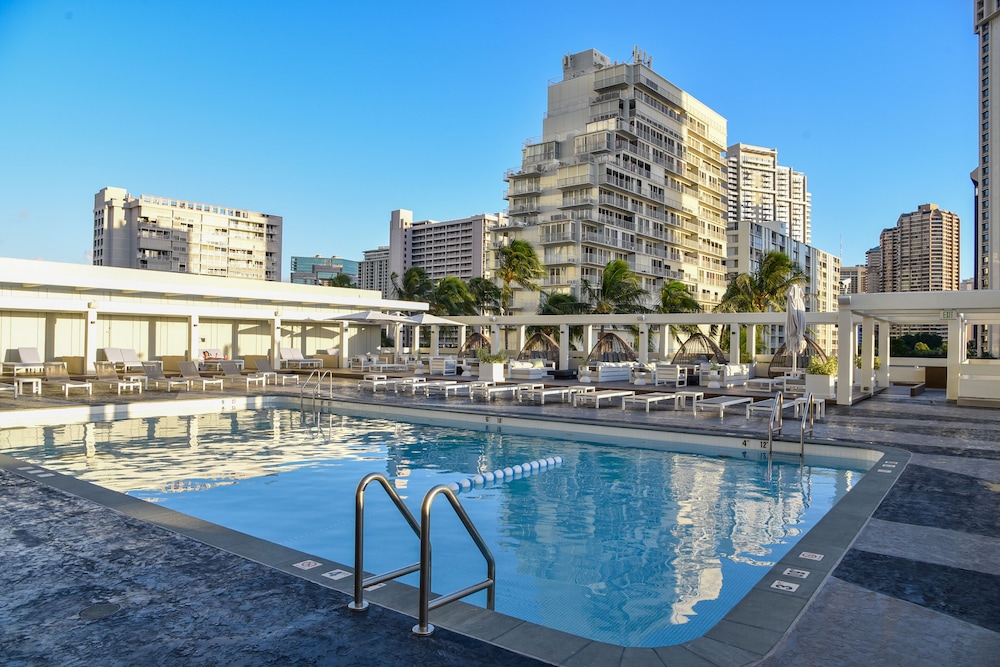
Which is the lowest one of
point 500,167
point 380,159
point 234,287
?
point 234,287

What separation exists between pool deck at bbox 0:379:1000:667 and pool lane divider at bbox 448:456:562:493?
3839 millimetres

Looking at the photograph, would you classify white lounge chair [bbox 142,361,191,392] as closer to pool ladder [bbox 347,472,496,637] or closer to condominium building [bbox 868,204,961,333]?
pool ladder [bbox 347,472,496,637]

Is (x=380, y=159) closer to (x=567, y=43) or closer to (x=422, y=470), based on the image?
(x=422, y=470)

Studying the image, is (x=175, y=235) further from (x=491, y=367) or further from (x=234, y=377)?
(x=491, y=367)

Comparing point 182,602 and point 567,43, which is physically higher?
point 567,43

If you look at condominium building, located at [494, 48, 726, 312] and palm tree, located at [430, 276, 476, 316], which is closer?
palm tree, located at [430, 276, 476, 316]

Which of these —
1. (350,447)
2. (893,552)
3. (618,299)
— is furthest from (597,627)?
(618,299)

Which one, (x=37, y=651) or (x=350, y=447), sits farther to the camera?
(x=350, y=447)

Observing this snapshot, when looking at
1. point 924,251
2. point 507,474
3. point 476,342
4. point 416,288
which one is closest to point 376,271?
point 924,251

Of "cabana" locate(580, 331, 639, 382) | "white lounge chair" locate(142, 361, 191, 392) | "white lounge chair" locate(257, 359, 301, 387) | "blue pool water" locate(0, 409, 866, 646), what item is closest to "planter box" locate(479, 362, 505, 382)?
"cabana" locate(580, 331, 639, 382)

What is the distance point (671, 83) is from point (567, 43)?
10976mm

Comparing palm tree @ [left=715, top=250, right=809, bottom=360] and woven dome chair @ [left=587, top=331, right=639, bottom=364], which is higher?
palm tree @ [left=715, top=250, right=809, bottom=360]

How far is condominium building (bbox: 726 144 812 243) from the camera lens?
5763 inches

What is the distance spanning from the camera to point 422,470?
935cm
